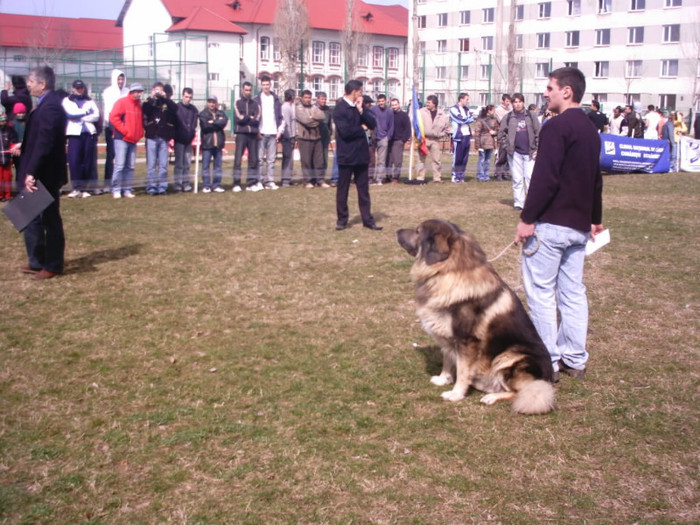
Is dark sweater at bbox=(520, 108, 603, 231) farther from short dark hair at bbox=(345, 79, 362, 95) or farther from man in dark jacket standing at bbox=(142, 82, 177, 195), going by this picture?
man in dark jacket standing at bbox=(142, 82, 177, 195)

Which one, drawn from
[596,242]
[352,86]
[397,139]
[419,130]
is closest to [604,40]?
[397,139]

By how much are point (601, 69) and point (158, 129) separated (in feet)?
163

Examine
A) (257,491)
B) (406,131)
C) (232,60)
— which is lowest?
(257,491)

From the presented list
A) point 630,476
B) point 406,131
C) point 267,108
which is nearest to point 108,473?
point 630,476

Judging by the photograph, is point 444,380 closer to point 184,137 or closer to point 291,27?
point 184,137

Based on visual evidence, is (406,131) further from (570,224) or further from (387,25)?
(387,25)

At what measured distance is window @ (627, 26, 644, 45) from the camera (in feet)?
174

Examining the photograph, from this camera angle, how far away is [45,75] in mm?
7672

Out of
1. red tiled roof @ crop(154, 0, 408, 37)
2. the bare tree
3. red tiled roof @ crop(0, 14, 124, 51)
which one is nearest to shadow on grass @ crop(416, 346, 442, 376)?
the bare tree

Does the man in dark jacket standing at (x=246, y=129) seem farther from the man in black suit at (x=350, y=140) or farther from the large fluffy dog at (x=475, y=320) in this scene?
the large fluffy dog at (x=475, y=320)

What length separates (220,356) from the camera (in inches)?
223

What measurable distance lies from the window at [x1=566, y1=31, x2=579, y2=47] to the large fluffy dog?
188 ft

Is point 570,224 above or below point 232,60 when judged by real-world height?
below

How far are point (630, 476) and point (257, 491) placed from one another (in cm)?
211
